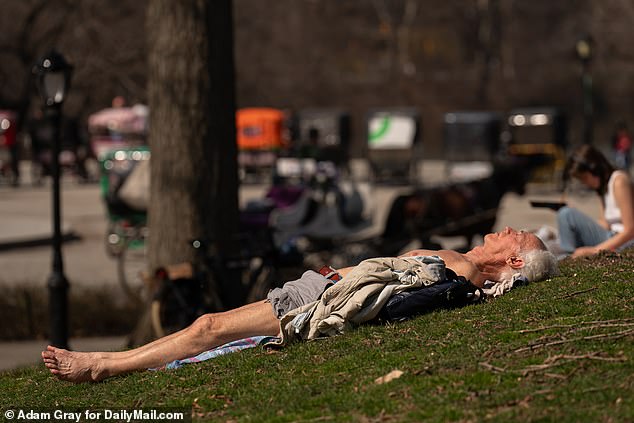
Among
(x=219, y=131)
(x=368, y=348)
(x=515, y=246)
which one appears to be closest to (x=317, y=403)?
(x=368, y=348)

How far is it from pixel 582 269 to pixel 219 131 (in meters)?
4.62

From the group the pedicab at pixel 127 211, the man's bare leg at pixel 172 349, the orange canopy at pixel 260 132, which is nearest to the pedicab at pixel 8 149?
the orange canopy at pixel 260 132

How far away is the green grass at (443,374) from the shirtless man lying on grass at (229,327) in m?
0.10

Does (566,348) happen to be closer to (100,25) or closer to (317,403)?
(317,403)

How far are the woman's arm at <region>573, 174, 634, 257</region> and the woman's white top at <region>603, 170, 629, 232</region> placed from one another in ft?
0.19

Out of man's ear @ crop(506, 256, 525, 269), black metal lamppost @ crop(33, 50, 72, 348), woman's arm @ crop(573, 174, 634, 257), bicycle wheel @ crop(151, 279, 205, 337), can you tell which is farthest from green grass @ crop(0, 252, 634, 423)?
black metal lamppost @ crop(33, 50, 72, 348)

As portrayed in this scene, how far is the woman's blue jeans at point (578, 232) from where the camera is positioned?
10164 mm

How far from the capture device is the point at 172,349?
682 centimetres

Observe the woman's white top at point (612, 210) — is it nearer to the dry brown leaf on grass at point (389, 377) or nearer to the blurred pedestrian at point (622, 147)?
the dry brown leaf on grass at point (389, 377)

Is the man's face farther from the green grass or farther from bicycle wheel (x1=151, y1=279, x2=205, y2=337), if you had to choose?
bicycle wheel (x1=151, y1=279, x2=205, y2=337)

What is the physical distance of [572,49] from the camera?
59031 mm

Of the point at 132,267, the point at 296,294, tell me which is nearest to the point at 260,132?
the point at 132,267

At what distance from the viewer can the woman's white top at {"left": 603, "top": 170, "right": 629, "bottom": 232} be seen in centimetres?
1009

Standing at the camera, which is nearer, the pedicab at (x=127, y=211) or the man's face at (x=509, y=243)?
the man's face at (x=509, y=243)
